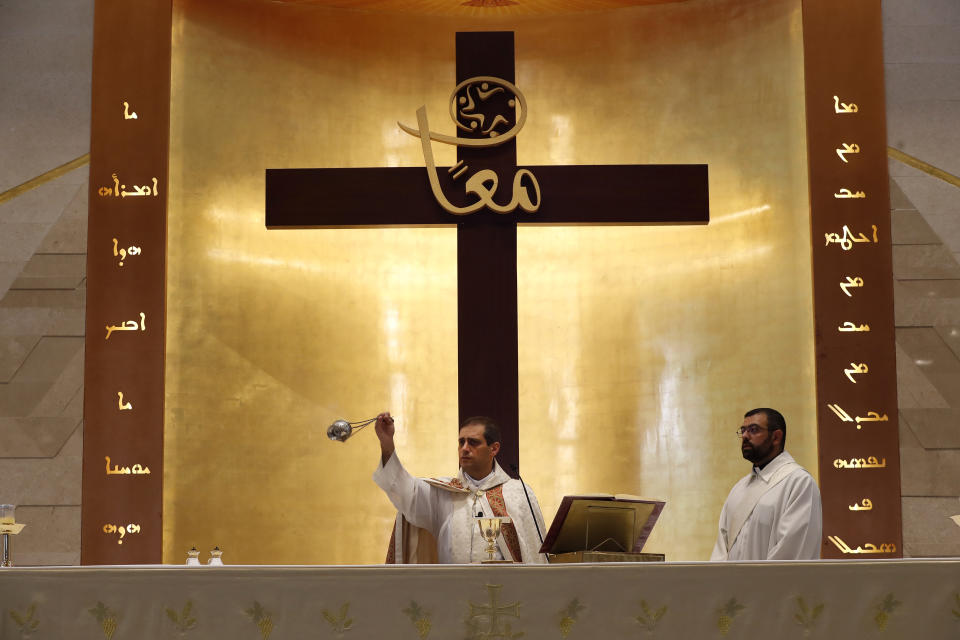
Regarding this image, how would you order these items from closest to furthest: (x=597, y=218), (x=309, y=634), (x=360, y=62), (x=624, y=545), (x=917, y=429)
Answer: (x=309, y=634)
(x=624, y=545)
(x=917, y=429)
(x=597, y=218)
(x=360, y=62)

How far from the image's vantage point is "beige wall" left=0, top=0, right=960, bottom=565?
6176mm

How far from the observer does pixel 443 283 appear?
721 centimetres

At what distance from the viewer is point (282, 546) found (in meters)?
6.77

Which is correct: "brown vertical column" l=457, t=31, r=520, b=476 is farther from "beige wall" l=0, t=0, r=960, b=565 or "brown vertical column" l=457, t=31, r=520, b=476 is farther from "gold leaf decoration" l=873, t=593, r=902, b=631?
"gold leaf decoration" l=873, t=593, r=902, b=631

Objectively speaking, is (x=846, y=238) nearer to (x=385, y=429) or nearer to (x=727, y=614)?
(x=385, y=429)

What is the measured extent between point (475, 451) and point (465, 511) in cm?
26

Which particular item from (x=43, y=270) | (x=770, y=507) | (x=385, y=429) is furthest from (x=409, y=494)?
(x=43, y=270)

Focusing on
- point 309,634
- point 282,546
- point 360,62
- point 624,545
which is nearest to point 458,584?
point 309,634

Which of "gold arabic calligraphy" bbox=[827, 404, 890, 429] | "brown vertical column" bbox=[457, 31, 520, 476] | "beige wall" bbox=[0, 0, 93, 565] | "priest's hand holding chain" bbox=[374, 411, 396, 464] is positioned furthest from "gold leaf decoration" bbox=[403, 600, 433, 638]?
"gold arabic calligraphy" bbox=[827, 404, 890, 429]

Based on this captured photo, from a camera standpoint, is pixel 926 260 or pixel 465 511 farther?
pixel 926 260

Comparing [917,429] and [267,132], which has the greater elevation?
[267,132]

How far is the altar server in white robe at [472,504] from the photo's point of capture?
5133mm

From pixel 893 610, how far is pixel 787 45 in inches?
164

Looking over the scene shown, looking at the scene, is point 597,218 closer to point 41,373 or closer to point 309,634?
point 41,373
